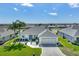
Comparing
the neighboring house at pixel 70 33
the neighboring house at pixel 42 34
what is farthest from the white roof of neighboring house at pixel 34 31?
the neighboring house at pixel 70 33

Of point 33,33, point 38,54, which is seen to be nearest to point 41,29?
point 33,33

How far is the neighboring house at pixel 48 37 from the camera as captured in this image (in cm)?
503

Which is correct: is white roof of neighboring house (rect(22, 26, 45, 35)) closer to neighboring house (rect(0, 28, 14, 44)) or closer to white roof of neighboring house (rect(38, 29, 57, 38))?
white roof of neighboring house (rect(38, 29, 57, 38))

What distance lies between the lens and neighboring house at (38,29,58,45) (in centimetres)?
503

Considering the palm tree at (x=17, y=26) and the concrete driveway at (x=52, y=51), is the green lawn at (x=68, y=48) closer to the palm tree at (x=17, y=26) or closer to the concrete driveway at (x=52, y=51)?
the concrete driveway at (x=52, y=51)

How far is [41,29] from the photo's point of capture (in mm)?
5051

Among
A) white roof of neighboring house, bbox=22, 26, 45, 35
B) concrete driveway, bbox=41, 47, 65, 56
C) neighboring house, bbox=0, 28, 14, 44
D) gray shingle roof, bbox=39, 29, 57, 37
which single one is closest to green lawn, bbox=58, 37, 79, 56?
concrete driveway, bbox=41, 47, 65, 56

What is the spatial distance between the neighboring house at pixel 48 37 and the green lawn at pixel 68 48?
0.11m

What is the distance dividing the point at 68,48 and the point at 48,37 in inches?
17.6

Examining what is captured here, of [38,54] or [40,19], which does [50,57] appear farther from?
[40,19]

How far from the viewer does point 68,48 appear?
499cm

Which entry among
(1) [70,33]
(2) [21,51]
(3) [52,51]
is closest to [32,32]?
(2) [21,51]

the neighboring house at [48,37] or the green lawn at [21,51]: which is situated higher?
the neighboring house at [48,37]

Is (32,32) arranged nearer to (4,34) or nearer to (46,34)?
(46,34)
